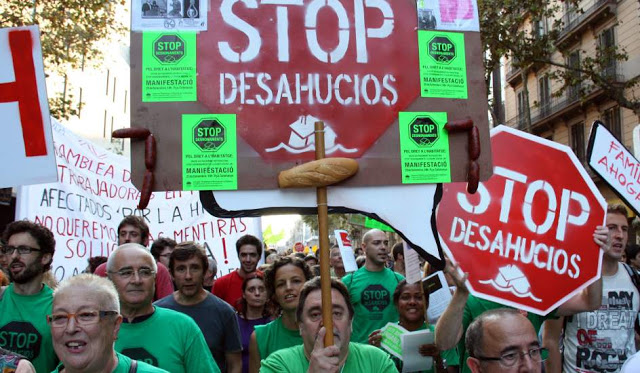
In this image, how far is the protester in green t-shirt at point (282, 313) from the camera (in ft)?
13.8

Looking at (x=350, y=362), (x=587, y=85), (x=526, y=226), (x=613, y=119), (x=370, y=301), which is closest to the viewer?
(x=350, y=362)

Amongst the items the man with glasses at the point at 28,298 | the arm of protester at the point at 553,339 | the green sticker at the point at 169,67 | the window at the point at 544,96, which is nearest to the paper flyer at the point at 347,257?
the arm of protester at the point at 553,339

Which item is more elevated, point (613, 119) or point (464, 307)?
point (613, 119)

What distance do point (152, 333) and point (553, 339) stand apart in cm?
249

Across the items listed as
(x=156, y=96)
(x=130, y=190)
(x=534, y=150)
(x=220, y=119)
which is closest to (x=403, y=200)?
(x=220, y=119)

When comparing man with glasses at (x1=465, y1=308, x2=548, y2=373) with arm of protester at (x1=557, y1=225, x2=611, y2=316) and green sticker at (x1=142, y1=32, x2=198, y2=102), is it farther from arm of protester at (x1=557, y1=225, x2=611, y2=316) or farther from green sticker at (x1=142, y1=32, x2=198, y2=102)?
green sticker at (x1=142, y1=32, x2=198, y2=102)

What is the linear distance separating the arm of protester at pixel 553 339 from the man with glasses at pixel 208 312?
1945 millimetres

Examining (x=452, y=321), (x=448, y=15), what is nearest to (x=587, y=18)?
(x=452, y=321)

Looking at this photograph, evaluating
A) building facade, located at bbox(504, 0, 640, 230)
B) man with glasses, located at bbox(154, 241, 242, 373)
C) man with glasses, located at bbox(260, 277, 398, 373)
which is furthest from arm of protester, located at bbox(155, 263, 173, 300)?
building facade, located at bbox(504, 0, 640, 230)

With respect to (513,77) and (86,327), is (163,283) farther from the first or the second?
(513,77)

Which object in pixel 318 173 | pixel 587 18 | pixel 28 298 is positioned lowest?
pixel 28 298

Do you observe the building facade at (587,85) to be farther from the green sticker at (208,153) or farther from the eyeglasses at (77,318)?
the eyeglasses at (77,318)

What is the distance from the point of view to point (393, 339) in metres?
4.31

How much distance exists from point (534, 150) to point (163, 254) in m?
3.58
